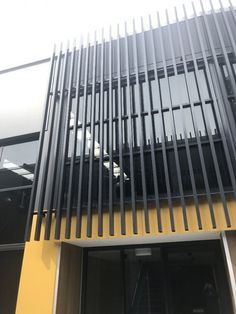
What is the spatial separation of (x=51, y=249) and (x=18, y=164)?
2.79 metres

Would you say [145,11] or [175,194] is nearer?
[175,194]

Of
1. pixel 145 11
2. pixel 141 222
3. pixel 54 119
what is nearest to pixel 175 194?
pixel 141 222

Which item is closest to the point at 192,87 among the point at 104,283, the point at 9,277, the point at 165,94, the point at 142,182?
the point at 165,94

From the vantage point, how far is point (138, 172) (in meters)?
3.55

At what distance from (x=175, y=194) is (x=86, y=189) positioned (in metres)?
1.35

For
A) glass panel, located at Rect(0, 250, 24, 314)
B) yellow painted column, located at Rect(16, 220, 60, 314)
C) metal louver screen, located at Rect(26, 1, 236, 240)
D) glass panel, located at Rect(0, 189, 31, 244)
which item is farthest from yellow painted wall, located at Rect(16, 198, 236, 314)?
glass panel, located at Rect(0, 250, 24, 314)

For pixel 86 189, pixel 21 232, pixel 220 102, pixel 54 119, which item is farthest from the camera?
pixel 21 232

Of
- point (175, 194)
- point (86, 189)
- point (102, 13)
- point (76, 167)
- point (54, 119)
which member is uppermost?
point (102, 13)

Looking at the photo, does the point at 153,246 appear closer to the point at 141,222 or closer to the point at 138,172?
the point at 141,222

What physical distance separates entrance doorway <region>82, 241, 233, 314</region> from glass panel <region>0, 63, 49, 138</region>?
3292mm

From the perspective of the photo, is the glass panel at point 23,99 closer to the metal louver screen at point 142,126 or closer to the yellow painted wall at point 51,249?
the metal louver screen at point 142,126

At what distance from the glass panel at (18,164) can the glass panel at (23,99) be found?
424 mm

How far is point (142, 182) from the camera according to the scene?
3248mm

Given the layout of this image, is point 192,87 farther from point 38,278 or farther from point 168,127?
point 38,278
